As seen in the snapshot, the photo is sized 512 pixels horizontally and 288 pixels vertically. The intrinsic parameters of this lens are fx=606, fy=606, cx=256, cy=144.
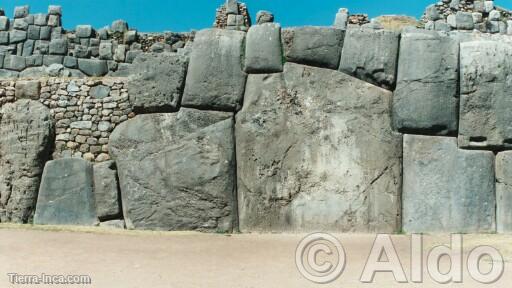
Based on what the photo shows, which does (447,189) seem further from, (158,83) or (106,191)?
(106,191)

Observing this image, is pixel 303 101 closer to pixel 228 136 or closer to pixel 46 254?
pixel 228 136

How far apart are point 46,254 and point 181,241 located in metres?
2.02

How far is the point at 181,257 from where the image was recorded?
7.64 metres

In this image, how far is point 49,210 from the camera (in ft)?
33.7

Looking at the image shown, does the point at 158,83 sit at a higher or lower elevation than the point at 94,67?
lower

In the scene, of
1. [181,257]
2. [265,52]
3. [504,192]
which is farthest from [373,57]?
[181,257]

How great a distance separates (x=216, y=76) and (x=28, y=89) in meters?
3.42

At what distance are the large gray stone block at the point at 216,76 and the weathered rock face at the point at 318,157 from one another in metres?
0.37

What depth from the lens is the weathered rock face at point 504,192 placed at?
9453 millimetres

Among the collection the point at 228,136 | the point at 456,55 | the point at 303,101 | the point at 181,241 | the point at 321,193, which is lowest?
the point at 181,241

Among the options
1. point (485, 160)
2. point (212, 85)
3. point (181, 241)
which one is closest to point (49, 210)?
point (181, 241)

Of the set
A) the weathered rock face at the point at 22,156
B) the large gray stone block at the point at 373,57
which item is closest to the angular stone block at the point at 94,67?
the weathered rock face at the point at 22,156

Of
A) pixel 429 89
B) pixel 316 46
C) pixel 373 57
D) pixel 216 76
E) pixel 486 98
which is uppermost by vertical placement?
pixel 316 46

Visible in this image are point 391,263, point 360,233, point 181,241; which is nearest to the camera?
point 391,263
